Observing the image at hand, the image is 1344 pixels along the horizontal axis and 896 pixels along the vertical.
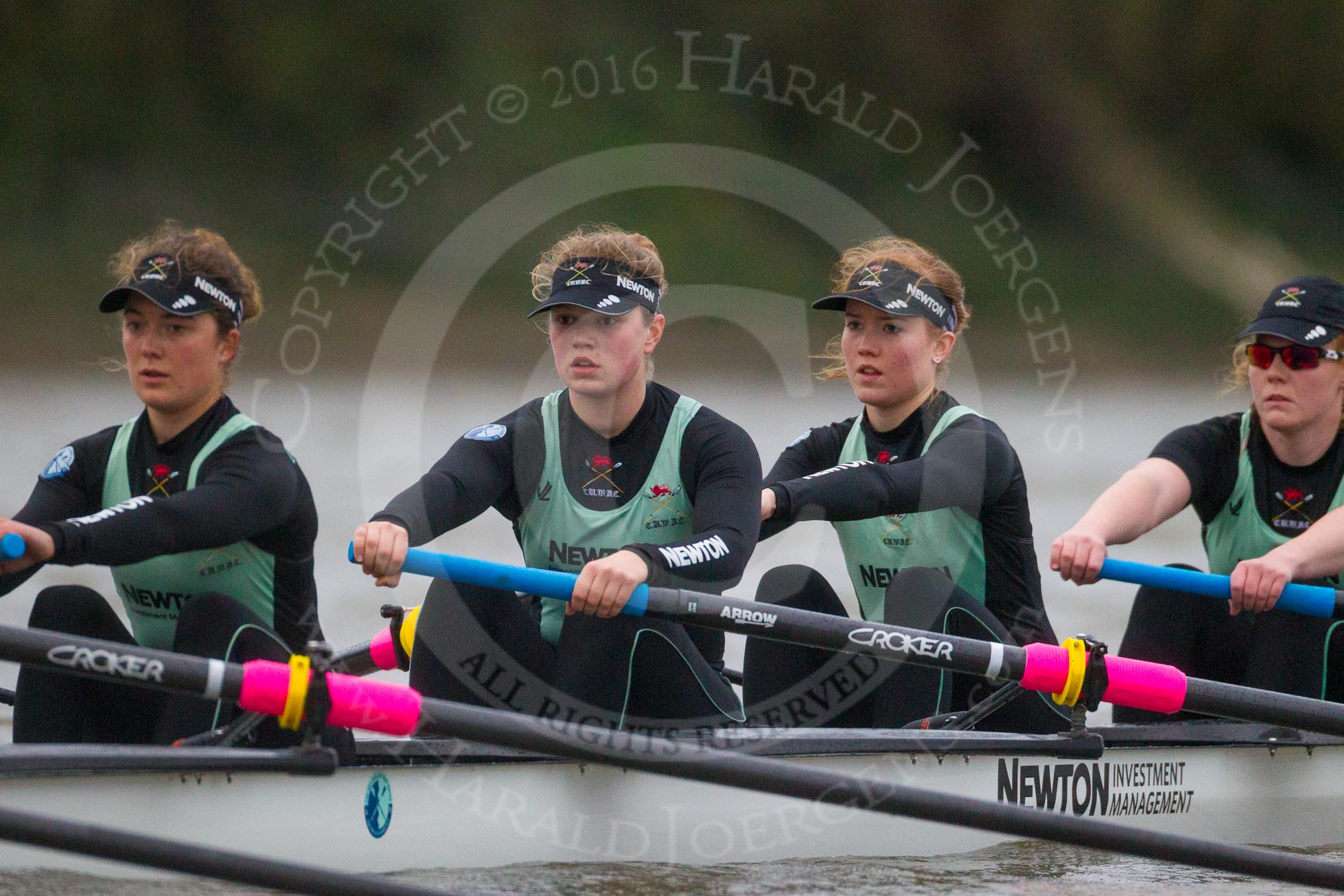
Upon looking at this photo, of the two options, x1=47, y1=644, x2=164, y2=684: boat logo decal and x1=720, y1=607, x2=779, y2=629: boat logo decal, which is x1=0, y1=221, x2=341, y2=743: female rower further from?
x1=720, y1=607, x2=779, y2=629: boat logo decal

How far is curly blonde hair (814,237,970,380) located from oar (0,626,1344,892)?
1.37 meters

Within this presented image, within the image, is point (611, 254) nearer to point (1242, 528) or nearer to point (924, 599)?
point (924, 599)

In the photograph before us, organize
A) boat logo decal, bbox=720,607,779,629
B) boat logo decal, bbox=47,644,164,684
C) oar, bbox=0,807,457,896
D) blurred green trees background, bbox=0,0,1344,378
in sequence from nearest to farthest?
oar, bbox=0,807,457,896 < boat logo decal, bbox=47,644,164,684 < boat logo decal, bbox=720,607,779,629 < blurred green trees background, bbox=0,0,1344,378

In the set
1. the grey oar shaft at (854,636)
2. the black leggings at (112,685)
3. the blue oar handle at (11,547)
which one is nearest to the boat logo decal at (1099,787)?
the grey oar shaft at (854,636)

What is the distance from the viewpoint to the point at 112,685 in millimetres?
3102

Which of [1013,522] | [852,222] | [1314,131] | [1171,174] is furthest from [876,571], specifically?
[1314,131]

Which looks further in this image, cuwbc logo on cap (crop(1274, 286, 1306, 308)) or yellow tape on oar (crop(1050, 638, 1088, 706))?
cuwbc logo on cap (crop(1274, 286, 1306, 308))

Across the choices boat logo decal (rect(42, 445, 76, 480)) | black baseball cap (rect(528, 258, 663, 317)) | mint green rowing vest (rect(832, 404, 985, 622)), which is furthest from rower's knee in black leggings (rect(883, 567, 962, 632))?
boat logo decal (rect(42, 445, 76, 480))

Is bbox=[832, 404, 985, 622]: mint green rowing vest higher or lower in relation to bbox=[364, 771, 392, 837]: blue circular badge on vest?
higher

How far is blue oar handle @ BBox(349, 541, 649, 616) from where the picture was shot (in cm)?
302

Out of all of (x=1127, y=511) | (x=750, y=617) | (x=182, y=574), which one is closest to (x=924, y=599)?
(x=750, y=617)

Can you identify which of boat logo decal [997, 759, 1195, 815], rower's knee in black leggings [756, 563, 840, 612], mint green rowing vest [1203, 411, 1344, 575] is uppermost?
mint green rowing vest [1203, 411, 1344, 575]

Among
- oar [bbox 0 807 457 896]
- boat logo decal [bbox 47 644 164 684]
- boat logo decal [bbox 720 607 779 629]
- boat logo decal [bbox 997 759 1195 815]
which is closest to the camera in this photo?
oar [bbox 0 807 457 896]

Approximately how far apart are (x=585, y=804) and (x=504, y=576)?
517 millimetres
